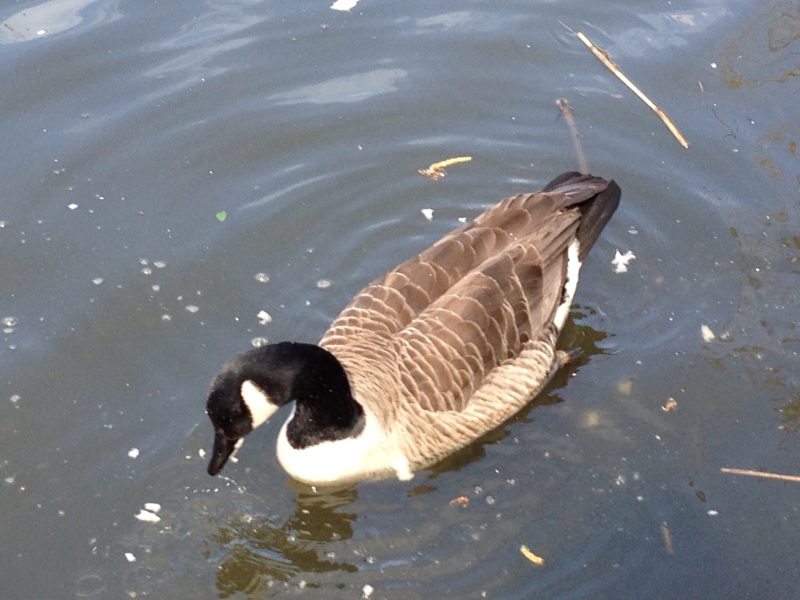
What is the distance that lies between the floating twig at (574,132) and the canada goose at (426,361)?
1.47 metres

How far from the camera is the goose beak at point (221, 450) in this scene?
4.63 metres

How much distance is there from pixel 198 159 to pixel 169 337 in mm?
1681

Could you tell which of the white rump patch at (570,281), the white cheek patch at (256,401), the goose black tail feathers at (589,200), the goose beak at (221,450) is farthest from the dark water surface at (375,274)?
the white cheek patch at (256,401)

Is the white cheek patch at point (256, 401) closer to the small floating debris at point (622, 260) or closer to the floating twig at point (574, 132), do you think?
the small floating debris at point (622, 260)

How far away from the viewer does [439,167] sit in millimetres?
7070

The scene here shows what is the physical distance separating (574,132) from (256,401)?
375 centimetres

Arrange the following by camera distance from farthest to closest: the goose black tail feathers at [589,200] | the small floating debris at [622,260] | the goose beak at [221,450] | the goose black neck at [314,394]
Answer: the small floating debris at [622,260] → the goose black tail feathers at [589,200] → the goose beak at [221,450] → the goose black neck at [314,394]

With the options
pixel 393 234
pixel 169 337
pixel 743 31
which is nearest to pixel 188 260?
pixel 169 337

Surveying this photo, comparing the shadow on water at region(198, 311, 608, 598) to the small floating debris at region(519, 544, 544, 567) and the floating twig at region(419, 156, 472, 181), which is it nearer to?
the small floating debris at region(519, 544, 544, 567)

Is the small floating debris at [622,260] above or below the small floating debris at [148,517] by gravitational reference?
below

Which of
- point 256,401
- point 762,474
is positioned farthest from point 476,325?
point 762,474

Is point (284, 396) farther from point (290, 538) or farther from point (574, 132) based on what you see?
point (574, 132)

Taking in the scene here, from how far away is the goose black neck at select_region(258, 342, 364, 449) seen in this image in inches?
178

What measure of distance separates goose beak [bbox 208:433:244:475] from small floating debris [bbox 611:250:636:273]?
Answer: 9.61 ft
